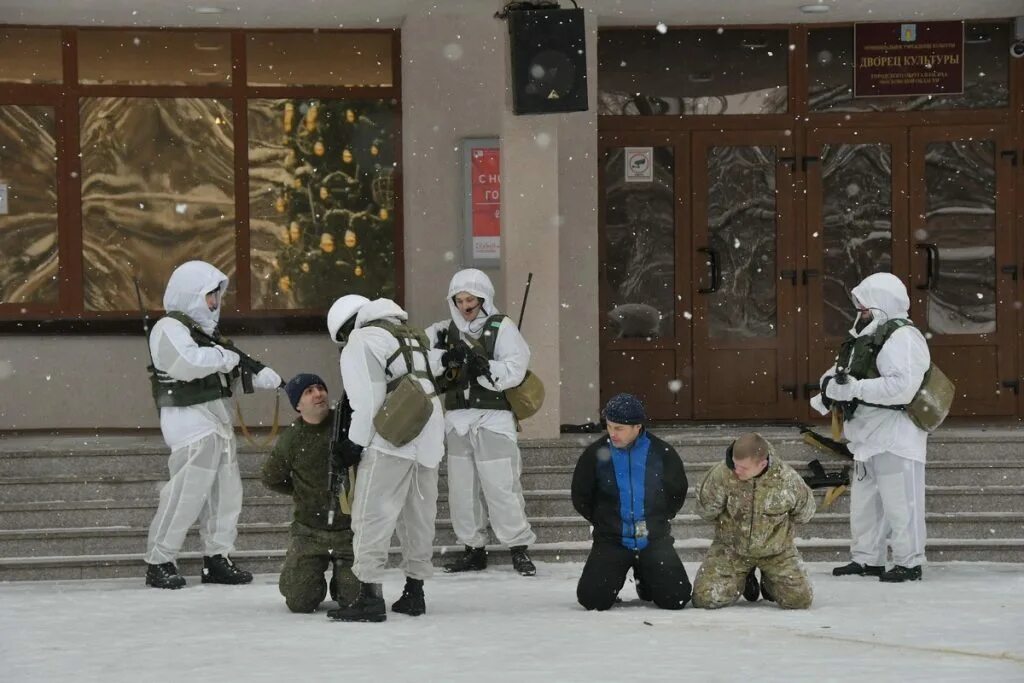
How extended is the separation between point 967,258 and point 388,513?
264 inches

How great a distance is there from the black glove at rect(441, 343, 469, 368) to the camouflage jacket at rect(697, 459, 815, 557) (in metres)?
1.94

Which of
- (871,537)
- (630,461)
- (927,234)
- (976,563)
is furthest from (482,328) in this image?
(927,234)

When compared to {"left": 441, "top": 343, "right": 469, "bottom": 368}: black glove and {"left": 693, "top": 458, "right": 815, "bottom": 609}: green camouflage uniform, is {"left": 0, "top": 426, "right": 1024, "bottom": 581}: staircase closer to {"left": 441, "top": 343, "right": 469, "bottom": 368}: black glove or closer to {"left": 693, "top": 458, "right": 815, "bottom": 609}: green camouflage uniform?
{"left": 441, "top": 343, "right": 469, "bottom": 368}: black glove

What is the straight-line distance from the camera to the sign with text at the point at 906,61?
14875mm

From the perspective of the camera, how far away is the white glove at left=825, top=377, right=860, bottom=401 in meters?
11.3

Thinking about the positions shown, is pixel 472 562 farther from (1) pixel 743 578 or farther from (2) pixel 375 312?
(2) pixel 375 312

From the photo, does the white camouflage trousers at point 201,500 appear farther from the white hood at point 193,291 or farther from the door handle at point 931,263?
the door handle at point 931,263

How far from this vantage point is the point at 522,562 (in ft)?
37.9

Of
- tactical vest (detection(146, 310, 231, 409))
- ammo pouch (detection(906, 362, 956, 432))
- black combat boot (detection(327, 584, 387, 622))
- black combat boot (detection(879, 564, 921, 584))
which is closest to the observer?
black combat boot (detection(327, 584, 387, 622))

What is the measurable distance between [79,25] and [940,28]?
6.48 meters

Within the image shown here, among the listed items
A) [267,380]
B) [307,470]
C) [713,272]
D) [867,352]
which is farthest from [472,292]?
[713,272]

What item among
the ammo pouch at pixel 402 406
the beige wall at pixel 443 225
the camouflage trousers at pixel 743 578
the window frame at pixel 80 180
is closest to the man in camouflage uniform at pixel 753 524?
the camouflage trousers at pixel 743 578

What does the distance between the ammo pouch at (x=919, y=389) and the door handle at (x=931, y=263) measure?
3.51 m

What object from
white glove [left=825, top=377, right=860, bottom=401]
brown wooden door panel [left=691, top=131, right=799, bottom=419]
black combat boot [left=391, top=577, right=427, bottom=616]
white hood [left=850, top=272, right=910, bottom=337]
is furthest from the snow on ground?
brown wooden door panel [left=691, top=131, right=799, bottom=419]
